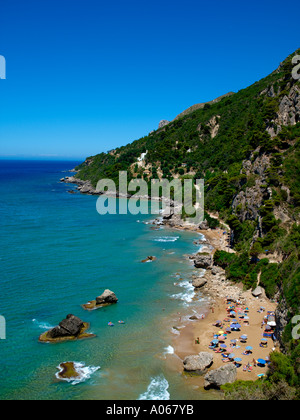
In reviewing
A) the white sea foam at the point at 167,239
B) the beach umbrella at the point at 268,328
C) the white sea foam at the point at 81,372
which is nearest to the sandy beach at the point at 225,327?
the beach umbrella at the point at 268,328

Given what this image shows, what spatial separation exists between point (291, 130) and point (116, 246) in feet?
128

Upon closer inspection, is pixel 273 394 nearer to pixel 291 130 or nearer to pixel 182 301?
pixel 182 301

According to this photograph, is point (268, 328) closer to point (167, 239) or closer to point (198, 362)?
point (198, 362)

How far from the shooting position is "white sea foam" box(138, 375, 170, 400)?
72.3 feet

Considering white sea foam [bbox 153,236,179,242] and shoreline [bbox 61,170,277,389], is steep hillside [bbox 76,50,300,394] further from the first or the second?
white sea foam [bbox 153,236,179,242]

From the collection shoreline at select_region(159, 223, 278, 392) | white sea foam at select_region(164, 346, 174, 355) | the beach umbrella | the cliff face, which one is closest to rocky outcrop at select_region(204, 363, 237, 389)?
shoreline at select_region(159, 223, 278, 392)

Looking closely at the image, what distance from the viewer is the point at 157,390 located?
74.9 feet

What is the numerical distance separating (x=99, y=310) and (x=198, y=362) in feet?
44.1

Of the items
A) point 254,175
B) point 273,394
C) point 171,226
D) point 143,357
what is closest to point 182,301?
point 143,357

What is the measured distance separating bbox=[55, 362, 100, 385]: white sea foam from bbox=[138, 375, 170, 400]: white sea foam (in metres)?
4.71

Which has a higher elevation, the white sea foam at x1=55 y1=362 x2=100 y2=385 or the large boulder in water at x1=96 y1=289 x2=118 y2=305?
the large boulder in water at x1=96 y1=289 x2=118 y2=305

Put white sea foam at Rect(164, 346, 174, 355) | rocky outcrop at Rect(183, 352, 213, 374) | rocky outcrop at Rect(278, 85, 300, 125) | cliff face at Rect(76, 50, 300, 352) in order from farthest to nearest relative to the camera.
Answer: rocky outcrop at Rect(278, 85, 300, 125)
cliff face at Rect(76, 50, 300, 352)
white sea foam at Rect(164, 346, 174, 355)
rocky outcrop at Rect(183, 352, 213, 374)

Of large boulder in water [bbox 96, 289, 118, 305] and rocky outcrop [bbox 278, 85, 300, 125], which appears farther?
rocky outcrop [bbox 278, 85, 300, 125]

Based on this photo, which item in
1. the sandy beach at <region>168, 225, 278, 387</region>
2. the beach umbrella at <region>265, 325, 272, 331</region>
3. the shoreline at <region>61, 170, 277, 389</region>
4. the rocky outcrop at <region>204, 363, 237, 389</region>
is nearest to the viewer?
the rocky outcrop at <region>204, 363, 237, 389</region>
